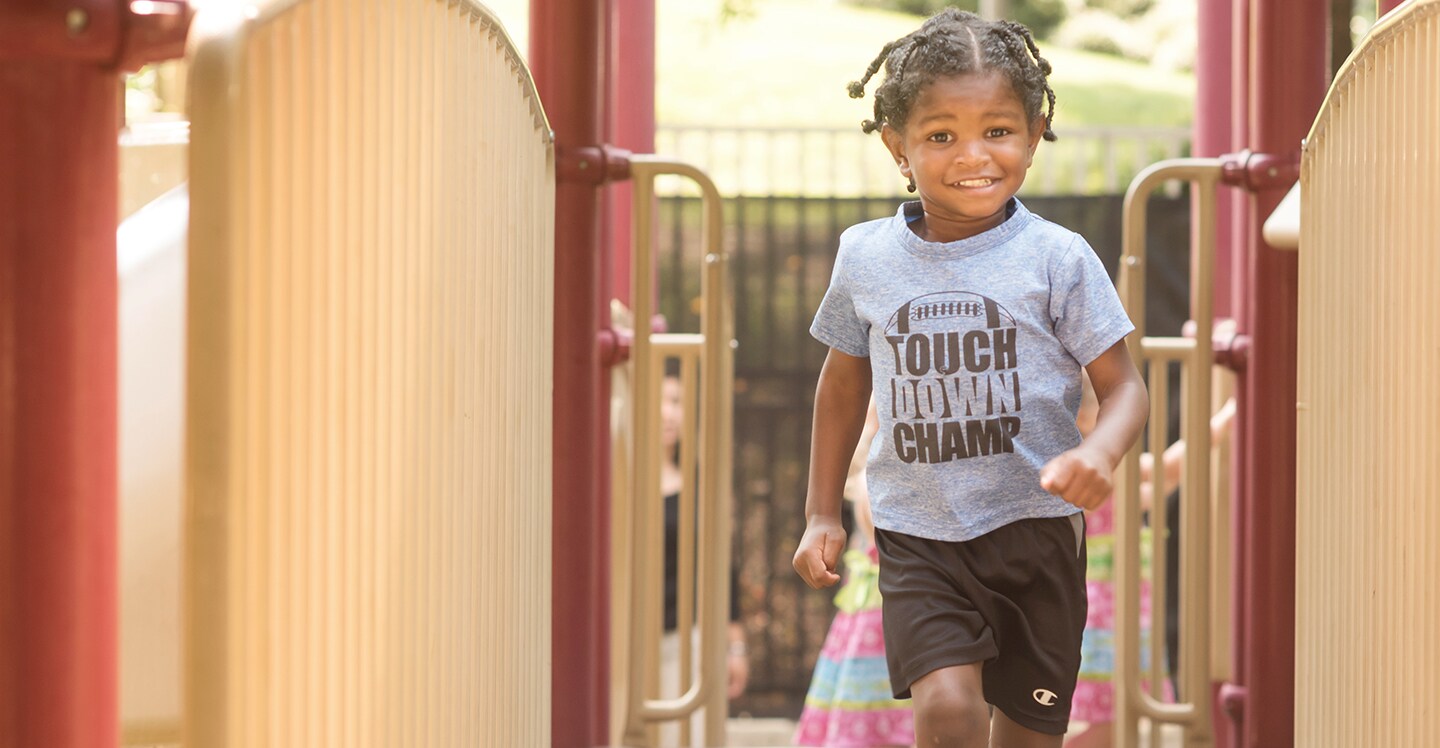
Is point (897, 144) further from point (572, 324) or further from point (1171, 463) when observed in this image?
point (1171, 463)

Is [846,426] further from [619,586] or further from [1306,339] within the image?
[619,586]

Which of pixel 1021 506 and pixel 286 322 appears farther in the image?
pixel 1021 506

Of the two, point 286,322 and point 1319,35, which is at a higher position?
point 1319,35

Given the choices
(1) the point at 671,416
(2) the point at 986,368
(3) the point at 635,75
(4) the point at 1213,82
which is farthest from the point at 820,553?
(1) the point at 671,416

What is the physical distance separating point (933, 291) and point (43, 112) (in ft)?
4.26

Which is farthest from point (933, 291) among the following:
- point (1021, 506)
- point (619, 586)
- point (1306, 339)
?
point (619, 586)

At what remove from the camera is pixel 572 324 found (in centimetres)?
299

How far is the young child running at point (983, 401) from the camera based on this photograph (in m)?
2.21

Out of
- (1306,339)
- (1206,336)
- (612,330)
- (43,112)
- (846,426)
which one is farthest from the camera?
(612,330)

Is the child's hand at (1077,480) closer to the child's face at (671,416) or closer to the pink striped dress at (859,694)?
the pink striped dress at (859,694)

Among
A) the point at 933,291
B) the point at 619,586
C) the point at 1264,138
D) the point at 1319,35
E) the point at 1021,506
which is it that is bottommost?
the point at 619,586

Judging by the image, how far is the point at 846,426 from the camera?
2.42 metres

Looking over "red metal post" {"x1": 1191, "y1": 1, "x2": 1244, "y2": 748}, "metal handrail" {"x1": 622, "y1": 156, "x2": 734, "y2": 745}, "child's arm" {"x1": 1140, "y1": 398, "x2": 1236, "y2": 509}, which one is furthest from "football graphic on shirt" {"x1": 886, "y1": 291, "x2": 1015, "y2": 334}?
"red metal post" {"x1": 1191, "y1": 1, "x2": 1244, "y2": 748}

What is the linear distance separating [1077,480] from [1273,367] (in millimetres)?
1334
